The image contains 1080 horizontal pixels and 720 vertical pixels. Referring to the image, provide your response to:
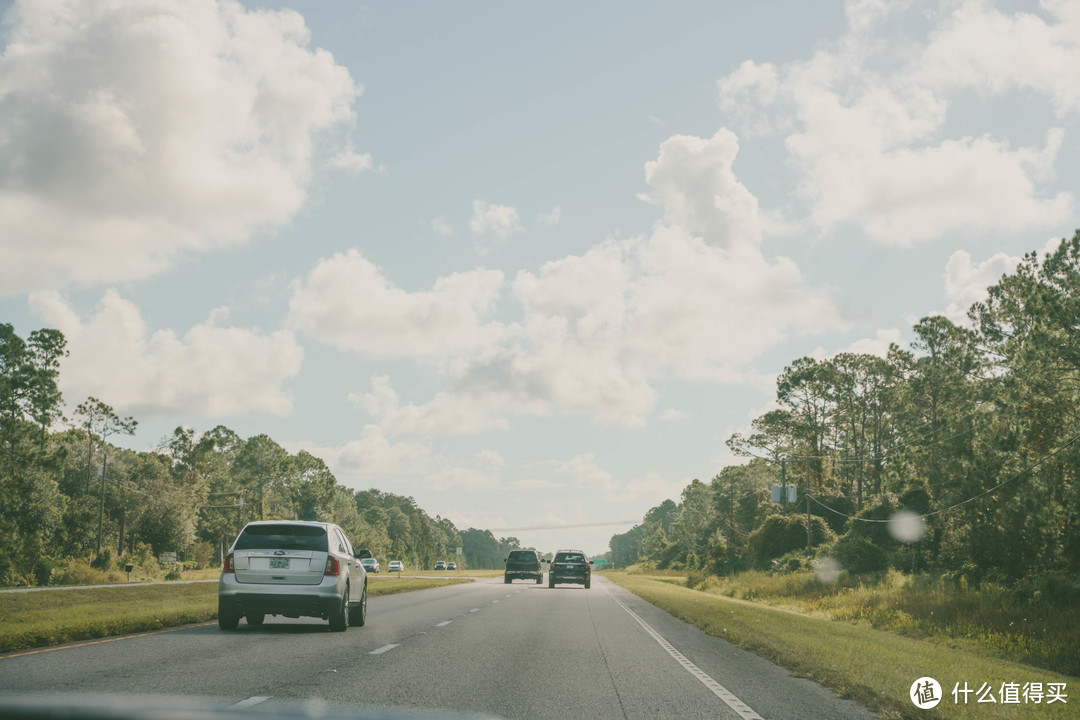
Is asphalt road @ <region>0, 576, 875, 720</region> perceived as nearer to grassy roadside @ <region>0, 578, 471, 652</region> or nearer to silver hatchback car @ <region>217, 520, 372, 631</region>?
silver hatchback car @ <region>217, 520, 372, 631</region>

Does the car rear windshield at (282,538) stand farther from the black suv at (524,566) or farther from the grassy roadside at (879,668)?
the black suv at (524,566)

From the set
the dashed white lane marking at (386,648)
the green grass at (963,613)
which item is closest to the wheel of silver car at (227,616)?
the dashed white lane marking at (386,648)

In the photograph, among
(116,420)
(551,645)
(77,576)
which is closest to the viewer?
(551,645)

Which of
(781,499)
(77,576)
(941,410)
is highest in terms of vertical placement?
(941,410)

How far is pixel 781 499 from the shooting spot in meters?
67.7

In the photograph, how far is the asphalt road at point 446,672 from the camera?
9.62 metres

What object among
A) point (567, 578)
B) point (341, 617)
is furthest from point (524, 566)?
point (341, 617)

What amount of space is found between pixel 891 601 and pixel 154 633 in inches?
1029

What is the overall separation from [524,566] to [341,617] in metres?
38.6

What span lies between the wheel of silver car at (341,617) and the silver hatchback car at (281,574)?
0.12 feet

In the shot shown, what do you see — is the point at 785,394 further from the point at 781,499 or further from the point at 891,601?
the point at 891,601

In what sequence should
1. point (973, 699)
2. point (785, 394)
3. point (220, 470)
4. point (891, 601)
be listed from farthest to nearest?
point (220, 470) < point (785, 394) < point (891, 601) < point (973, 699)

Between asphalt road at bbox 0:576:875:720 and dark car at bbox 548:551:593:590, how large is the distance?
91.3ft

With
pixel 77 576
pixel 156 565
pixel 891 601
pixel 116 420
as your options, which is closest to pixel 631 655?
pixel 891 601
